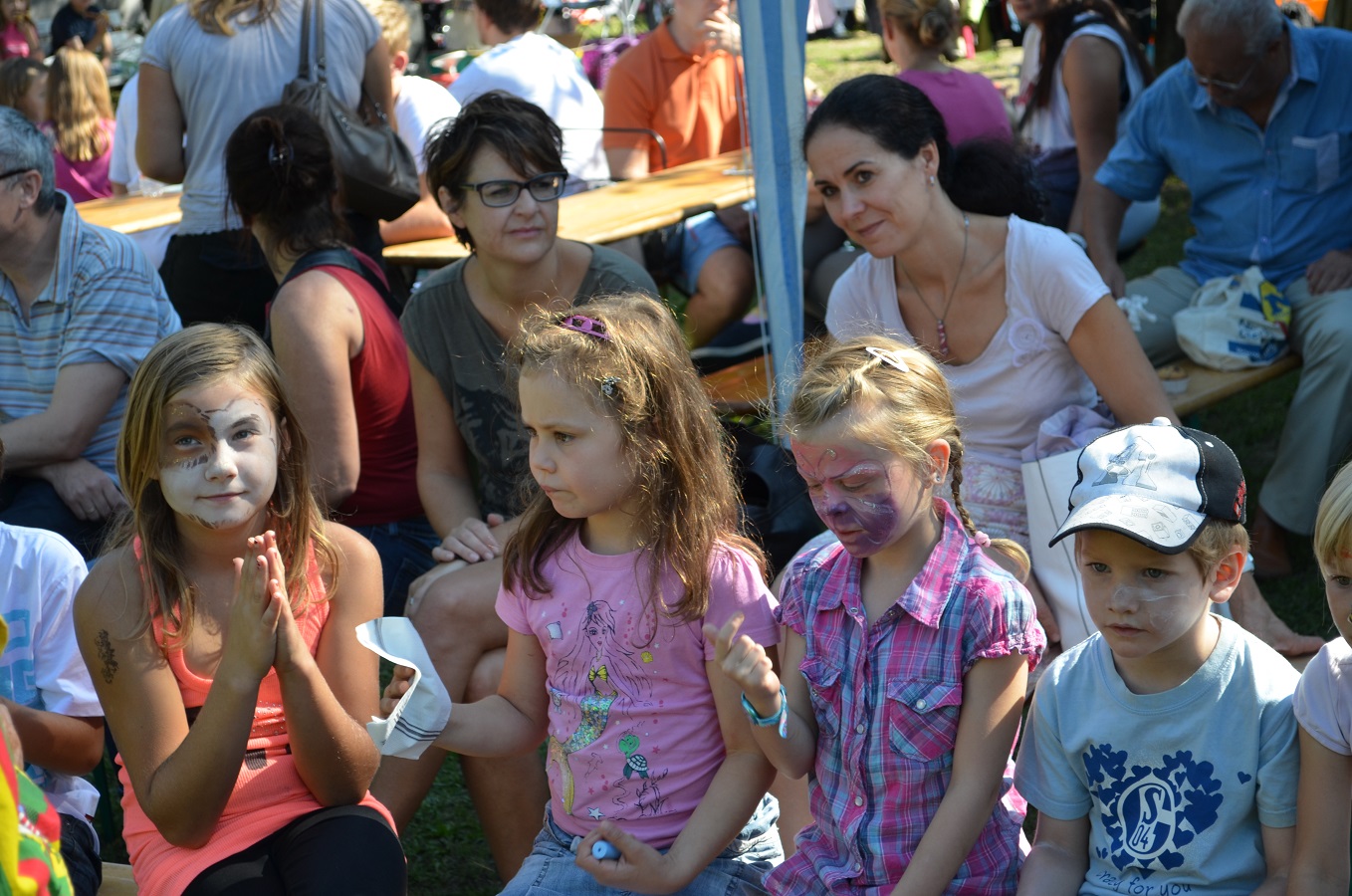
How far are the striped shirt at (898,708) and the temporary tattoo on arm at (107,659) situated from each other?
1.13 meters

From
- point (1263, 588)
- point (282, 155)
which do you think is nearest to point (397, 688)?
point (282, 155)

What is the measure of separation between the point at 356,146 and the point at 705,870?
267cm

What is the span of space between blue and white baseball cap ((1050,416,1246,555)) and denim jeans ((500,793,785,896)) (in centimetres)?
77

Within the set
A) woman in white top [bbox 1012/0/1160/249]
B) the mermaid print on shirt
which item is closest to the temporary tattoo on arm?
the mermaid print on shirt

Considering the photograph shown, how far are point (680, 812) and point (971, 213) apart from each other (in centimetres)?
161

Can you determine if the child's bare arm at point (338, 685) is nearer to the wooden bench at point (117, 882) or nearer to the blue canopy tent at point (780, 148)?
the wooden bench at point (117, 882)

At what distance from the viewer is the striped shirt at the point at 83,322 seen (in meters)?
3.35

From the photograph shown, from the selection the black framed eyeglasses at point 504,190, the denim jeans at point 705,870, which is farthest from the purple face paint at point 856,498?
the black framed eyeglasses at point 504,190

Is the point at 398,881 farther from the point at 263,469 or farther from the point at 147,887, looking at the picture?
the point at 263,469

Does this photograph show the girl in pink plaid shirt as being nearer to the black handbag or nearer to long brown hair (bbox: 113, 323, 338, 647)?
long brown hair (bbox: 113, 323, 338, 647)

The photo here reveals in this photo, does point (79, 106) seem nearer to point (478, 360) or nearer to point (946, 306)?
point (478, 360)

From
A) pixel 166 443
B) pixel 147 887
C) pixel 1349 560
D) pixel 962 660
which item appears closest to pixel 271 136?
pixel 166 443

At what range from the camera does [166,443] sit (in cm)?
227

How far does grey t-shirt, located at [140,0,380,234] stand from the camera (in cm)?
434
